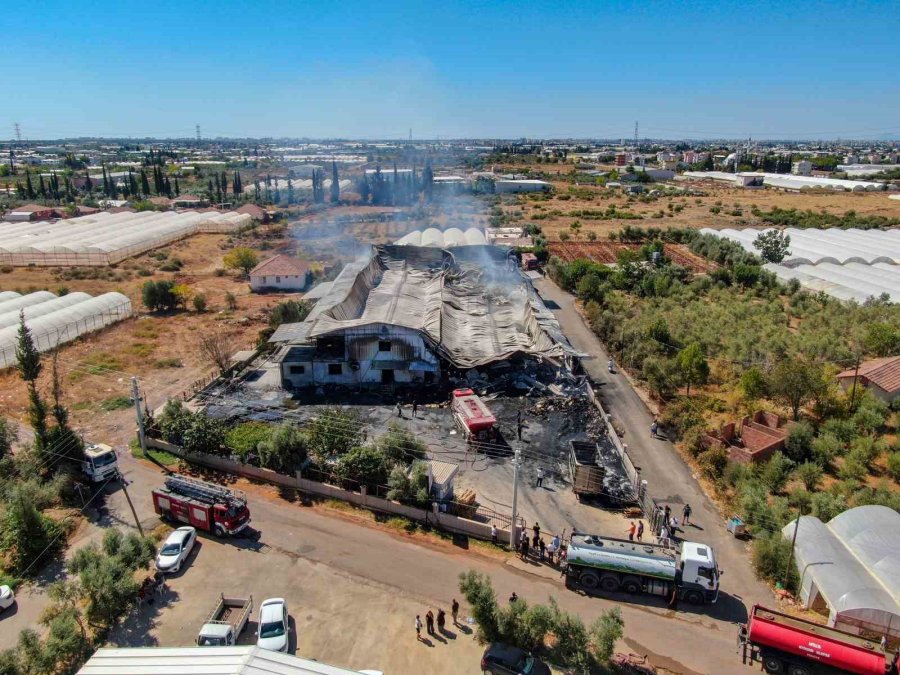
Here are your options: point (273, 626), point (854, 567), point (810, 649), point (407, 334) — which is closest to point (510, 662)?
point (273, 626)

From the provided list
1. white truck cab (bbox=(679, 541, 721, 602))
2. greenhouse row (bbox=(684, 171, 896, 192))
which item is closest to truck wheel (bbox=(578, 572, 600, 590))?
white truck cab (bbox=(679, 541, 721, 602))

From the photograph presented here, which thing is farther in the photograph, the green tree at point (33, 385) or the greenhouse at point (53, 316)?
the greenhouse at point (53, 316)

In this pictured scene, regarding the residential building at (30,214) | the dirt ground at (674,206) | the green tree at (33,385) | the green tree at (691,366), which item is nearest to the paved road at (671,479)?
the green tree at (691,366)

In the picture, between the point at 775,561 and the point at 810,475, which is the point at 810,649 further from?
the point at 810,475

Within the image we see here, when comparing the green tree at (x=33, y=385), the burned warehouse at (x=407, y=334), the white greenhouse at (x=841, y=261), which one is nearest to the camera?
the green tree at (x=33, y=385)

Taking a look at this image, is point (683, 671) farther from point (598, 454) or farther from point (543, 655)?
point (598, 454)

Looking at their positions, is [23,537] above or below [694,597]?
above

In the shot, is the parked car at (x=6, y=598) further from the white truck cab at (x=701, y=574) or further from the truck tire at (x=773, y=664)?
the truck tire at (x=773, y=664)
